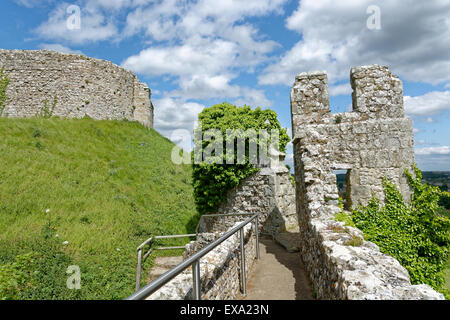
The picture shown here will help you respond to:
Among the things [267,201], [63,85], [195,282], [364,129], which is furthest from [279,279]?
[63,85]

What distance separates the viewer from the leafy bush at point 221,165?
11.6 metres

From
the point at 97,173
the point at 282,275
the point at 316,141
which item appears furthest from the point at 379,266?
the point at 97,173

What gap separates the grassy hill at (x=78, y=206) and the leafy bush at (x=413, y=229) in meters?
7.26

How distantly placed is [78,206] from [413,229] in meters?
11.2

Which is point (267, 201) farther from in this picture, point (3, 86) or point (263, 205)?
point (3, 86)

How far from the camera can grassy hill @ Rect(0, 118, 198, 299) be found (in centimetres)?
753

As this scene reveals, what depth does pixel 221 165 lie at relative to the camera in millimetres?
11656

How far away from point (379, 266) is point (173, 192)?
43.2 ft

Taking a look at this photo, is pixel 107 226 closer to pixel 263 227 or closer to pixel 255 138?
pixel 263 227

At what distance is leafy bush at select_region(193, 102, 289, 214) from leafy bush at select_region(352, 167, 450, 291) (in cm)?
582

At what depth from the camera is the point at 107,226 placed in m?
10.1

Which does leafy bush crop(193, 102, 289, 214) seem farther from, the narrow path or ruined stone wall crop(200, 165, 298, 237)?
the narrow path

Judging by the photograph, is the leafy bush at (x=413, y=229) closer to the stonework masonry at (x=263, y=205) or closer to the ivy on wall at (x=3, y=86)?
the stonework masonry at (x=263, y=205)
